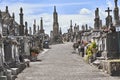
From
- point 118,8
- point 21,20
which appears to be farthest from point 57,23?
point 118,8

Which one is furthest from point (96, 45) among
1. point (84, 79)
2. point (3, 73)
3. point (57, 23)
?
point (57, 23)

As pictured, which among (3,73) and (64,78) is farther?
(64,78)

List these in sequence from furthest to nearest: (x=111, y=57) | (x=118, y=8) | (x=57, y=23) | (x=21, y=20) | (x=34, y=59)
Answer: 1. (x=57, y=23)
2. (x=21, y=20)
3. (x=118, y=8)
4. (x=34, y=59)
5. (x=111, y=57)

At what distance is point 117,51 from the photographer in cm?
3300

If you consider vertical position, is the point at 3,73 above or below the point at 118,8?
below

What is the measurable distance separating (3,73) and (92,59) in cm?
1558

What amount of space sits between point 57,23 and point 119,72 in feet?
298

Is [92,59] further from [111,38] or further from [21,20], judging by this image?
[21,20]

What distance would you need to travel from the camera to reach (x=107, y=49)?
1324 inches

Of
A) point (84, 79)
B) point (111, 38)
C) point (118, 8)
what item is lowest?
point (84, 79)

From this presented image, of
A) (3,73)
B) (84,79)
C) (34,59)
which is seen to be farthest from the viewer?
(34,59)

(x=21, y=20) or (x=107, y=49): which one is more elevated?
(x=21, y=20)

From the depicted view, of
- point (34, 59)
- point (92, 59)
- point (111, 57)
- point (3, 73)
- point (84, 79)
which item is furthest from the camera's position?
point (34, 59)

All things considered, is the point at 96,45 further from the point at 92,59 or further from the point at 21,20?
the point at 21,20
